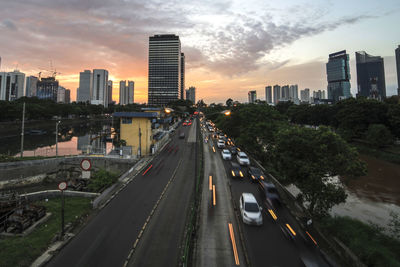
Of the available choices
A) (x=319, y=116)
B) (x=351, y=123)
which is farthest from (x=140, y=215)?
(x=319, y=116)

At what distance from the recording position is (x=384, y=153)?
50969 mm

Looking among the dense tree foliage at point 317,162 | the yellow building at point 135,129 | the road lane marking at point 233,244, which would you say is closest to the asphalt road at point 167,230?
the road lane marking at point 233,244

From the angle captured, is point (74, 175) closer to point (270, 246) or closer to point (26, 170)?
point (26, 170)

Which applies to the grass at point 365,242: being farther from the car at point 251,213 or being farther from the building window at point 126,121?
the building window at point 126,121

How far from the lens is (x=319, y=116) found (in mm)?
89312

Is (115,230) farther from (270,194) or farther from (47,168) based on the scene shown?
(47,168)

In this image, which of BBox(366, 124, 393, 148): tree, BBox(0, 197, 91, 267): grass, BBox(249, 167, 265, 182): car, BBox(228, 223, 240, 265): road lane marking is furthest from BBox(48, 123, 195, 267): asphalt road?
BBox(366, 124, 393, 148): tree

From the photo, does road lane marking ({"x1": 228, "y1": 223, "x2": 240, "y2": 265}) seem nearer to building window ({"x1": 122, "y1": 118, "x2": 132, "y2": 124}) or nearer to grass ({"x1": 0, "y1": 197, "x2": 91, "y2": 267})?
grass ({"x1": 0, "y1": 197, "x2": 91, "y2": 267})

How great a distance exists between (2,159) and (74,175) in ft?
35.5

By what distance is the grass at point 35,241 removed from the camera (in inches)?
453

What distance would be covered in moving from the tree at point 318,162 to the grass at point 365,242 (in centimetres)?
159

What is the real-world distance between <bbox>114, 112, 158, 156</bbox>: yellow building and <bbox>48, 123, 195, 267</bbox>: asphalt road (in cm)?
1567

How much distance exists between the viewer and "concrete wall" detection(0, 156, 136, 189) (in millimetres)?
30062

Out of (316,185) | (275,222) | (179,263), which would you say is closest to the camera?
(179,263)
